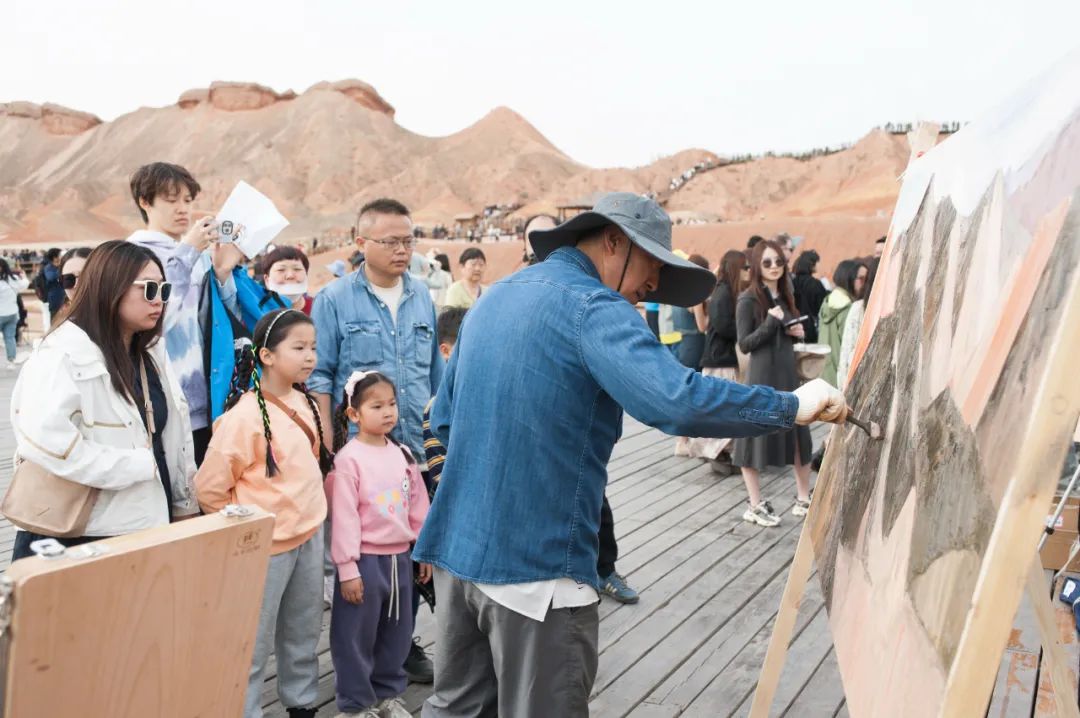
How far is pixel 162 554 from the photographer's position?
1.54 metres

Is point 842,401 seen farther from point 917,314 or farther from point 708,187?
point 708,187

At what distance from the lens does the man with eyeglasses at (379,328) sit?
3234 millimetres

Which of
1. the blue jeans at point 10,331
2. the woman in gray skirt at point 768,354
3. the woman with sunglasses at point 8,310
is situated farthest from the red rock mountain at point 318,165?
the woman in gray skirt at point 768,354

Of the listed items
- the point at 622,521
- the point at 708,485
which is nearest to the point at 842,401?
the point at 622,521

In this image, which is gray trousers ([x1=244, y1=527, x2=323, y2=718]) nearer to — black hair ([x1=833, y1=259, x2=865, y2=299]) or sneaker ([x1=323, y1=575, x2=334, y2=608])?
sneaker ([x1=323, y1=575, x2=334, y2=608])

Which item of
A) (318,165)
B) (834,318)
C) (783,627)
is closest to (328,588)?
(783,627)

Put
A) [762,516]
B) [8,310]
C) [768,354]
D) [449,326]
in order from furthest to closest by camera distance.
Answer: [8,310] → [768,354] → [762,516] → [449,326]

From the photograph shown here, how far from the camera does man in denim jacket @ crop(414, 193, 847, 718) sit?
1.76m

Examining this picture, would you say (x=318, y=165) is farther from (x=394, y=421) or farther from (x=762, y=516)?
(x=394, y=421)

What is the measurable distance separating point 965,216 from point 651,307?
669 cm

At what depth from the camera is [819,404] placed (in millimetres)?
1793

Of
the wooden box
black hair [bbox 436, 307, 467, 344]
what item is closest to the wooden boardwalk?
black hair [bbox 436, 307, 467, 344]

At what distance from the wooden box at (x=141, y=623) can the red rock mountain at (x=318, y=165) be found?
45303 millimetres

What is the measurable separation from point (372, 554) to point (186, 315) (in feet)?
3.77
